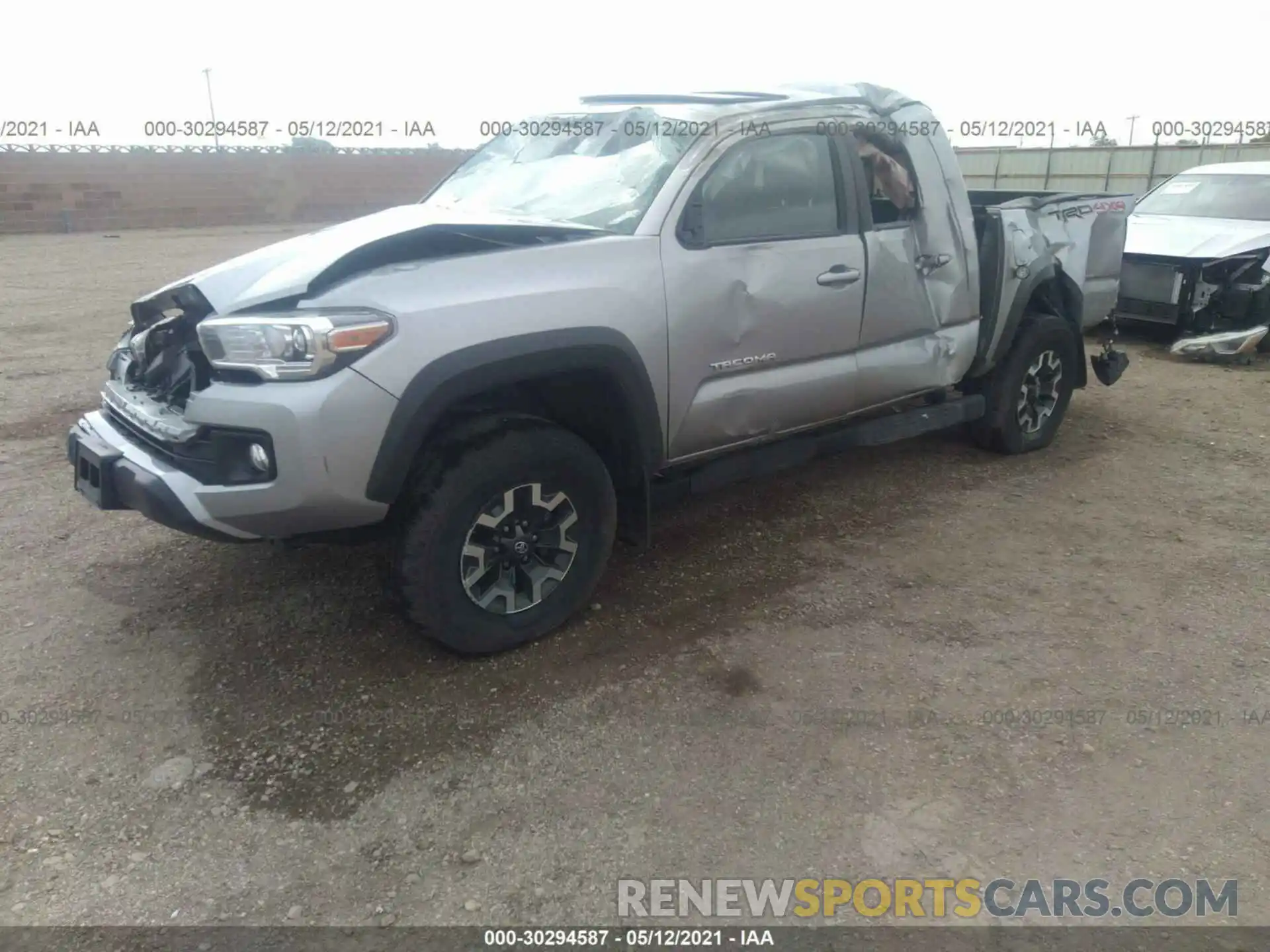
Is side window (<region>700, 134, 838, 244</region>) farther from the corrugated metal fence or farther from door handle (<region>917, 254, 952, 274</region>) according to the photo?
the corrugated metal fence

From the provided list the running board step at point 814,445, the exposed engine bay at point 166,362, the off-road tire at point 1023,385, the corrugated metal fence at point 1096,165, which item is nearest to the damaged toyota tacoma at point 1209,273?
the off-road tire at point 1023,385

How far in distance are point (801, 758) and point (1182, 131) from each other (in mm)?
14741

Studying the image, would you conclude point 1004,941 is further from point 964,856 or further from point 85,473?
point 85,473

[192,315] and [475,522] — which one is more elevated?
[192,315]

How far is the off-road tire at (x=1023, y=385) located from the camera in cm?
533

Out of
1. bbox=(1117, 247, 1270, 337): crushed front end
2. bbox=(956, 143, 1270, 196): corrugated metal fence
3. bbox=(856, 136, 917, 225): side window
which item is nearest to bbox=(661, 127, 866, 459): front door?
bbox=(856, 136, 917, 225): side window

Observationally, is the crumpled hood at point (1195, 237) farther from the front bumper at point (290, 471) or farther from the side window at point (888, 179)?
the front bumper at point (290, 471)

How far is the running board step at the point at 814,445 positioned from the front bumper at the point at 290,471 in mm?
1307

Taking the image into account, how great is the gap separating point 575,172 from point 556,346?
1141mm

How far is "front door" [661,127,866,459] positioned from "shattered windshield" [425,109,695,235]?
203mm

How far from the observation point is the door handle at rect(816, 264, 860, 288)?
4027mm

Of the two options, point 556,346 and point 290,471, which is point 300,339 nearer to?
point 290,471

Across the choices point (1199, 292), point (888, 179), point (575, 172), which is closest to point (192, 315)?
point (575, 172)

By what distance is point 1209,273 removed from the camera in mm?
8586
